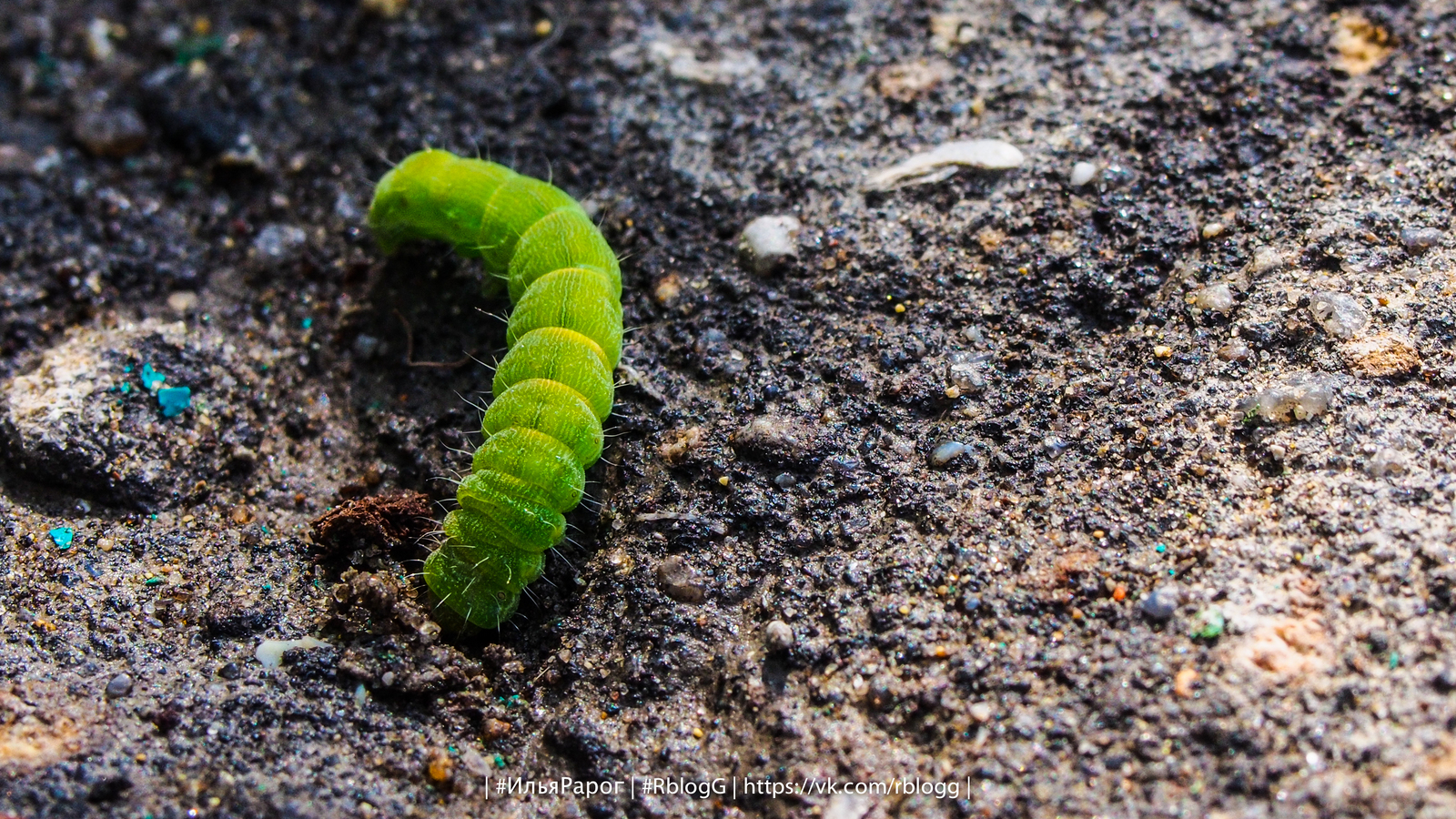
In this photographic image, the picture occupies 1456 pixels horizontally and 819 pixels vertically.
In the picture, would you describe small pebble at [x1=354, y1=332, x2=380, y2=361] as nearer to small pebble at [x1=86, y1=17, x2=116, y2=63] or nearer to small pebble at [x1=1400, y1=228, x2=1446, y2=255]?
small pebble at [x1=86, y1=17, x2=116, y2=63]

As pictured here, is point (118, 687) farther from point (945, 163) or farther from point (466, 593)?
point (945, 163)

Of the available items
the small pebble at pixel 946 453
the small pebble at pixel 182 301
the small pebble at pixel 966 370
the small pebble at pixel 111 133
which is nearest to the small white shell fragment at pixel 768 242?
the small pebble at pixel 966 370

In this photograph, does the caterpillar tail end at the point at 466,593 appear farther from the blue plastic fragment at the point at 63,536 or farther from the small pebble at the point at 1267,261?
the small pebble at the point at 1267,261

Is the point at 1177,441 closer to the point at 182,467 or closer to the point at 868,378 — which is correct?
the point at 868,378

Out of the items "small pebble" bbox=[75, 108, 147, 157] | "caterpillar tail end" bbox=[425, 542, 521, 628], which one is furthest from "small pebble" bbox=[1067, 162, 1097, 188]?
"small pebble" bbox=[75, 108, 147, 157]

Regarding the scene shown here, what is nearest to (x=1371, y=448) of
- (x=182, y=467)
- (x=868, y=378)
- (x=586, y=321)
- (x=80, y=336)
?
(x=868, y=378)
